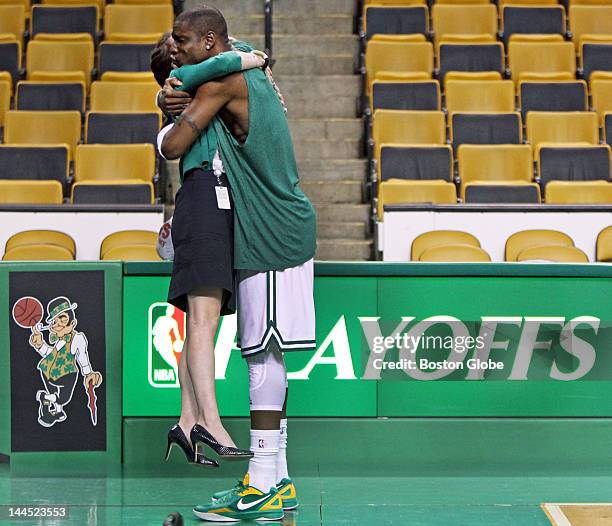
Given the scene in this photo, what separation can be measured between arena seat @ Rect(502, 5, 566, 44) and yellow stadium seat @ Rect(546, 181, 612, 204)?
2.99 m

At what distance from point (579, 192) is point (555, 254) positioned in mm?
1957

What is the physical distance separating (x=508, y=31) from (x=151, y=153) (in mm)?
4746

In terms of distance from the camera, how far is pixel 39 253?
800 centimetres

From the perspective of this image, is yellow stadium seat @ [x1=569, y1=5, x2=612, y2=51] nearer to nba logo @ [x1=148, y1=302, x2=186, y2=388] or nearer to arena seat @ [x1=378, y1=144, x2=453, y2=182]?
arena seat @ [x1=378, y1=144, x2=453, y2=182]

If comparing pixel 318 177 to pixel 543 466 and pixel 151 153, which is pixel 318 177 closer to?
pixel 151 153

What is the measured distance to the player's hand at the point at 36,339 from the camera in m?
4.85

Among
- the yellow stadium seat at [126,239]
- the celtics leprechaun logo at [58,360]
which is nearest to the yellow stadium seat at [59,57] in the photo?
the yellow stadium seat at [126,239]

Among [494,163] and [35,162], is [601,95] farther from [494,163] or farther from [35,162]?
[35,162]

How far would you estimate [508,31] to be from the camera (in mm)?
12141

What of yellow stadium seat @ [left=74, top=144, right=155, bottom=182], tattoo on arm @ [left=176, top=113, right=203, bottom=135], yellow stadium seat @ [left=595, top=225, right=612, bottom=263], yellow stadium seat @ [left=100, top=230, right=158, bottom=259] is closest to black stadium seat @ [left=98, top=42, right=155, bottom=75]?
yellow stadium seat @ [left=74, top=144, right=155, bottom=182]

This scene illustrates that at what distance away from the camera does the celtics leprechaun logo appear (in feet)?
15.9

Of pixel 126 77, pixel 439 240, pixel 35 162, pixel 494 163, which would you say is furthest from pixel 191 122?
pixel 126 77

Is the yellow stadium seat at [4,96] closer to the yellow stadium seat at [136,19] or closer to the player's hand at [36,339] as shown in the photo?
the yellow stadium seat at [136,19]

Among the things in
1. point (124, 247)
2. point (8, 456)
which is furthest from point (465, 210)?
point (8, 456)
